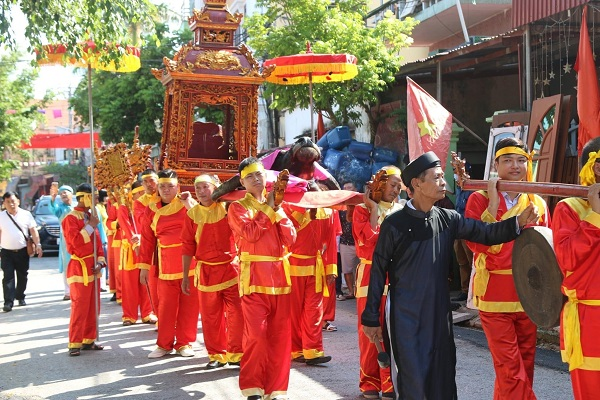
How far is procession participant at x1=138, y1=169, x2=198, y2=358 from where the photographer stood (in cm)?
970

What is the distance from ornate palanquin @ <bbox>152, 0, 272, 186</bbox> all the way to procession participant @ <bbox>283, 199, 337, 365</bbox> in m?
1.52

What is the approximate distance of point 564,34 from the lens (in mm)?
12289

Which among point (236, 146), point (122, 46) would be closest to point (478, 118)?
point (236, 146)

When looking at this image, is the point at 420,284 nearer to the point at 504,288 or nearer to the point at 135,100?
the point at 504,288

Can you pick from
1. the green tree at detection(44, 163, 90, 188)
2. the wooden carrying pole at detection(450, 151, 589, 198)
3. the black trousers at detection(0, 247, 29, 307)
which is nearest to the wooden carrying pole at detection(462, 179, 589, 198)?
the wooden carrying pole at detection(450, 151, 589, 198)

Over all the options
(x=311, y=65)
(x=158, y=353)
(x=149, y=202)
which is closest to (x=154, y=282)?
(x=149, y=202)

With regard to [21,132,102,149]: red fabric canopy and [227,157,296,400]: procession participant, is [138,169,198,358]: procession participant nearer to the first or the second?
[227,157,296,400]: procession participant

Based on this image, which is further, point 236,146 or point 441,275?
point 236,146

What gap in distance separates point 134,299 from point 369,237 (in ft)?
19.9

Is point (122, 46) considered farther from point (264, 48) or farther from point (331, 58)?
point (264, 48)

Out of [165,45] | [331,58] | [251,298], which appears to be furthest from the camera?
[165,45]

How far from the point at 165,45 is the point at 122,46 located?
69.1 ft

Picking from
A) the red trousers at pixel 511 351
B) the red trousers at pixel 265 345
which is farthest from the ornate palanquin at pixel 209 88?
the red trousers at pixel 511 351

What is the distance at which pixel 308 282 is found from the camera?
9.18 m
